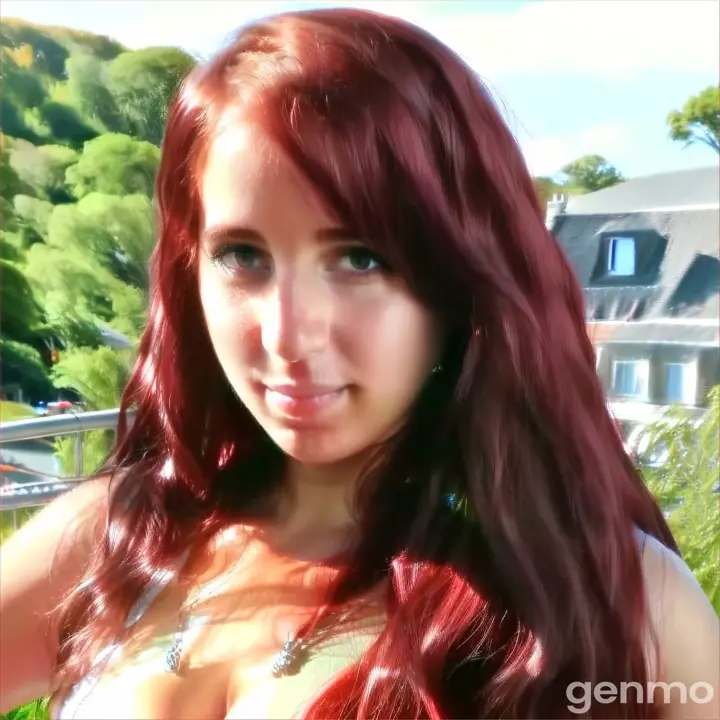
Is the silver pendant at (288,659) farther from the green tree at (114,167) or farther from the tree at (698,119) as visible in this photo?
the tree at (698,119)

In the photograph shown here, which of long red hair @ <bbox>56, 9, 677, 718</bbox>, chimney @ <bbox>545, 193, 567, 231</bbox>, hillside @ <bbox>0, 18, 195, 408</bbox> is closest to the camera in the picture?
long red hair @ <bbox>56, 9, 677, 718</bbox>

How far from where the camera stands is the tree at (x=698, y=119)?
78 cm

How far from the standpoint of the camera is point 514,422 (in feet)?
1.97

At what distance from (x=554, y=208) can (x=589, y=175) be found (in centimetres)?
8

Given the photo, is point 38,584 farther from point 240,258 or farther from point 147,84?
point 147,84

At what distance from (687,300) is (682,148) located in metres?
0.16

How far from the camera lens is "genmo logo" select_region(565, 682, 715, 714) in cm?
59

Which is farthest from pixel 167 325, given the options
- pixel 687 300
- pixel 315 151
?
pixel 687 300

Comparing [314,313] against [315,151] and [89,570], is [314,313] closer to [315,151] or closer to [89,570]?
[315,151]

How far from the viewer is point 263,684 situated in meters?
0.58

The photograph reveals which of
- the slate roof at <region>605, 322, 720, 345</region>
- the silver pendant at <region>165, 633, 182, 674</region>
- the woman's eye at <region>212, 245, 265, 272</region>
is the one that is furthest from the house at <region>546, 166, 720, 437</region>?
the silver pendant at <region>165, 633, 182, 674</region>

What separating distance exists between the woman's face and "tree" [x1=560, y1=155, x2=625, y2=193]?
25cm

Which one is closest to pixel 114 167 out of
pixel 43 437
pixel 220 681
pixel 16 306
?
pixel 16 306

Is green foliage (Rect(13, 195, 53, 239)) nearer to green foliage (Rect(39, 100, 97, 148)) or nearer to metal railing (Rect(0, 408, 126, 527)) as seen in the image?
green foliage (Rect(39, 100, 97, 148))
